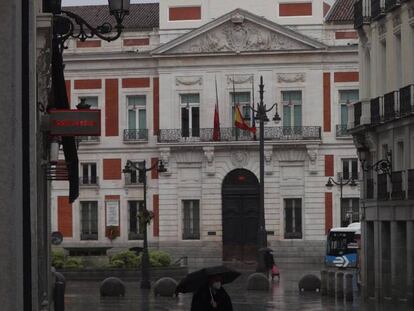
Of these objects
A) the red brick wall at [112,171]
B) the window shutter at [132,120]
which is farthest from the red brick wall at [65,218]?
the window shutter at [132,120]

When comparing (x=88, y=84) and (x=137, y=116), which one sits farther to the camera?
(x=88, y=84)

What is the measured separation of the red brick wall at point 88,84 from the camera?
84188 mm

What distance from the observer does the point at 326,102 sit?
82.0 m

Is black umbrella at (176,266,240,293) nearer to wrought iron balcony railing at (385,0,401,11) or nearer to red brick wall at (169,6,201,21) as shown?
wrought iron balcony railing at (385,0,401,11)

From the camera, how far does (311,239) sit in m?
80.5

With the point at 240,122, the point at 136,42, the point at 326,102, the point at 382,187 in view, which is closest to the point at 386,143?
the point at 382,187

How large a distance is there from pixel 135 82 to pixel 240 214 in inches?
389

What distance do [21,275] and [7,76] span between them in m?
1.76

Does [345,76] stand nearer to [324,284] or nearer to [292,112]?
[292,112]

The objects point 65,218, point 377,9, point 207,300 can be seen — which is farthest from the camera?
point 65,218

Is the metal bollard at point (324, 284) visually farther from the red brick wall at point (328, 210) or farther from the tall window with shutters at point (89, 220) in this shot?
the tall window with shutters at point (89, 220)

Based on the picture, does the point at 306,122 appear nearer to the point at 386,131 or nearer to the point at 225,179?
the point at 225,179

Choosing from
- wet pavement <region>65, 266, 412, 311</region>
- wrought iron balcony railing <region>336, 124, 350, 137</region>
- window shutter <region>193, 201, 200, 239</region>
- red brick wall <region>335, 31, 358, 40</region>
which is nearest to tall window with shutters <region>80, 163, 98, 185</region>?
window shutter <region>193, 201, 200, 239</region>

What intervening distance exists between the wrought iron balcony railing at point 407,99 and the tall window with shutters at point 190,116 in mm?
40713
